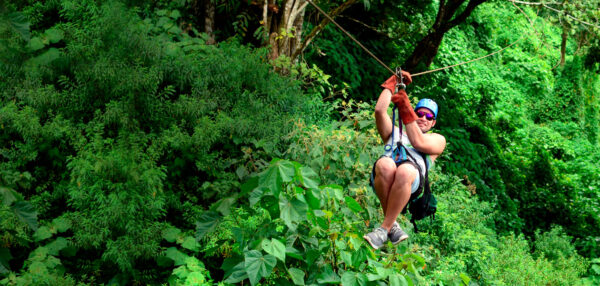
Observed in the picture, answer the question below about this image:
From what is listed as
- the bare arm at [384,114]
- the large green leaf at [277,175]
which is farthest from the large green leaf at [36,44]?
the bare arm at [384,114]

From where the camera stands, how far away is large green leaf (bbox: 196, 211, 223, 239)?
327cm

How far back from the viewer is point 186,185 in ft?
17.3

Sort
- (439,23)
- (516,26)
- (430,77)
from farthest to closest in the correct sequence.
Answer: (516,26)
(430,77)
(439,23)

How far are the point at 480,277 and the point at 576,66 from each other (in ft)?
30.1

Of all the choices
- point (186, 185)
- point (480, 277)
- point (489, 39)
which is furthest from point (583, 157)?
point (186, 185)

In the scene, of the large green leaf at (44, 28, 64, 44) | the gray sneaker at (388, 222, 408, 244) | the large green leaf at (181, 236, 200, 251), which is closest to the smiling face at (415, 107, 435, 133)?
the gray sneaker at (388, 222, 408, 244)

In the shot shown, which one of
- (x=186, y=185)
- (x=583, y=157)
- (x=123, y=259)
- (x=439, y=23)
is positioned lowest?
(x=123, y=259)

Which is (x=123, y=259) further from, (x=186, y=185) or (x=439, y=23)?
(x=439, y=23)

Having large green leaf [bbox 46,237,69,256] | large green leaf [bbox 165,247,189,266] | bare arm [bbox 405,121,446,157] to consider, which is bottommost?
large green leaf [bbox 46,237,69,256]

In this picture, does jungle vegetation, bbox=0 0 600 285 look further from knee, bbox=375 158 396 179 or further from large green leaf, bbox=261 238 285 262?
knee, bbox=375 158 396 179

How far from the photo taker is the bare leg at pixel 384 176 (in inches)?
106

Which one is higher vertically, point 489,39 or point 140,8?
point 489,39

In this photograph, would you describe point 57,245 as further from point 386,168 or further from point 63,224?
point 386,168

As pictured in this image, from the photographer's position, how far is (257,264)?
2891 mm
